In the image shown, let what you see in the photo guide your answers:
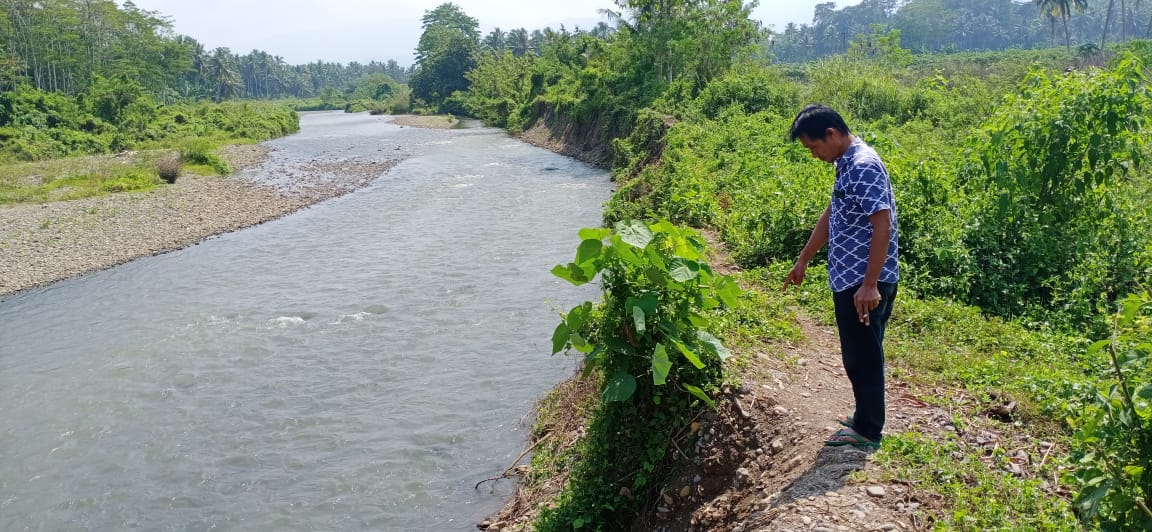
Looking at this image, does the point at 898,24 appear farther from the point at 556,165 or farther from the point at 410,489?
the point at 410,489

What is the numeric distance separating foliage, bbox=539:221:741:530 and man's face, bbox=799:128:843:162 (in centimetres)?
117

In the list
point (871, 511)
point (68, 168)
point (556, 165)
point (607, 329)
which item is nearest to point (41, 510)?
point (607, 329)

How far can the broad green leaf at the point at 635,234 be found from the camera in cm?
454

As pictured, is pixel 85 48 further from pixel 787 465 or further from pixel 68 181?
pixel 787 465

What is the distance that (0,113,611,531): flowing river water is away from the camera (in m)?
6.59

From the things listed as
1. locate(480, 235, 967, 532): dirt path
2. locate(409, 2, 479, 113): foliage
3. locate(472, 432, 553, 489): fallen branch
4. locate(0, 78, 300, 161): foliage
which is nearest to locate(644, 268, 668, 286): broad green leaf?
locate(480, 235, 967, 532): dirt path

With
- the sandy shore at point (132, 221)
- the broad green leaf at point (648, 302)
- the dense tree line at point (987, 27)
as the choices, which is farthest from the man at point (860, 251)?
the dense tree line at point (987, 27)

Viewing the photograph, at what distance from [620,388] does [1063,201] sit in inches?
232

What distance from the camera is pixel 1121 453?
2.75 m

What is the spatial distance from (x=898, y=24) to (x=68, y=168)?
100392 millimetres

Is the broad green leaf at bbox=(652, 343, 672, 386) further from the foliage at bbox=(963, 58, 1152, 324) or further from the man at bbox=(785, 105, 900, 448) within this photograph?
the foliage at bbox=(963, 58, 1152, 324)

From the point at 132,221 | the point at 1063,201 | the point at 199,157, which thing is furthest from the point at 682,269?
the point at 199,157

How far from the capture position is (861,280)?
3.66m

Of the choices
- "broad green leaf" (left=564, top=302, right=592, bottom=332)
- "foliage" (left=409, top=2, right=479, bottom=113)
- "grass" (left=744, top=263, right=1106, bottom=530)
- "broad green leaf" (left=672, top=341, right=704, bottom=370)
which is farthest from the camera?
"foliage" (left=409, top=2, right=479, bottom=113)
